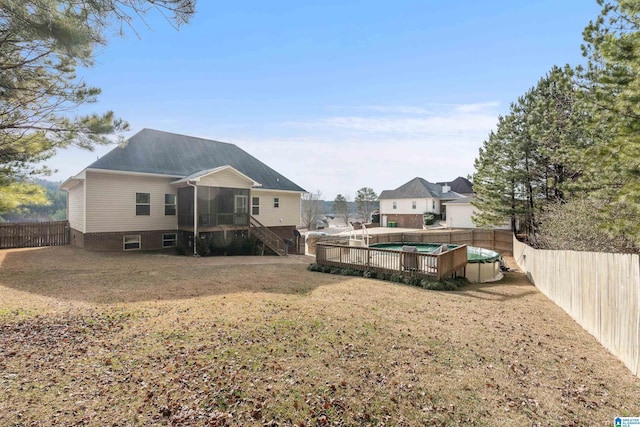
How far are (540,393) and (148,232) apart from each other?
17990 millimetres

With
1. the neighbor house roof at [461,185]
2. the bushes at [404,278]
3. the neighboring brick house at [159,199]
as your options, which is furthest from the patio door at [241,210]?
the neighbor house roof at [461,185]

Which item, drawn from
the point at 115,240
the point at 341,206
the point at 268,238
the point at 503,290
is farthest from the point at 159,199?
the point at 341,206

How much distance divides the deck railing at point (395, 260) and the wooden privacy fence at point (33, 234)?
1590cm

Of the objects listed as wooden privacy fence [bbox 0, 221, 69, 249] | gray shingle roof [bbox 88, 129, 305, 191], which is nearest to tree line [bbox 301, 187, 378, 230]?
gray shingle roof [bbox 88, 129, 305, 191]

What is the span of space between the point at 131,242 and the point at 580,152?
20558mm

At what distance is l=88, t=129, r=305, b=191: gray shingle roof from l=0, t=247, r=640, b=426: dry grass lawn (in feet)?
31.2

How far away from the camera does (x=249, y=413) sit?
3508mm

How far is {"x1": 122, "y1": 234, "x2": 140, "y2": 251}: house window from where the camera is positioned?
16.4 metres

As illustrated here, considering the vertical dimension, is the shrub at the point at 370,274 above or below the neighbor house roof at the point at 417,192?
below

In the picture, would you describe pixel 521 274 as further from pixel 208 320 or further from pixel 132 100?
pixel 132 100

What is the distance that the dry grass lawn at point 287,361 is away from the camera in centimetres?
360

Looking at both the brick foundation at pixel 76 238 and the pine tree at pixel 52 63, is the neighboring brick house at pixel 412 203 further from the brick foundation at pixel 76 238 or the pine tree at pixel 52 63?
the pine tree at pixel 52 63

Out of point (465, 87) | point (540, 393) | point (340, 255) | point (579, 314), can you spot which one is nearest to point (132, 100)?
point (340, 255)

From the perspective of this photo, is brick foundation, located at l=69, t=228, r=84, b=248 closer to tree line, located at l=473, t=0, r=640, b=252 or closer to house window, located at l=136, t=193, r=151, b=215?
house window, located at l=136, t=193, r=151, b=215
